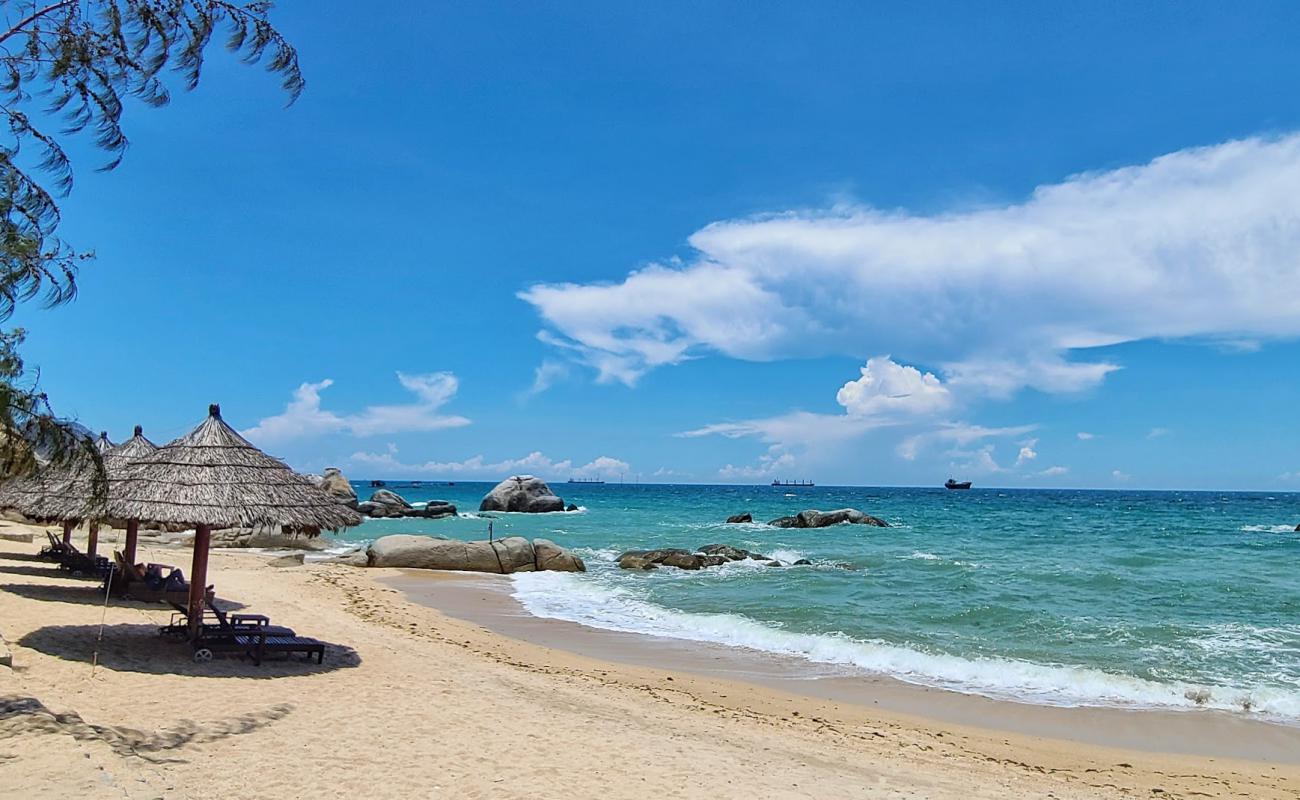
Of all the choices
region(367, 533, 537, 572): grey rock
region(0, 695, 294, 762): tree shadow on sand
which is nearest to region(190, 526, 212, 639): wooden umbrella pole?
region(0, 695, 294, 762): tree shadow on sand

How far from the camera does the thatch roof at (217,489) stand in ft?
35.2

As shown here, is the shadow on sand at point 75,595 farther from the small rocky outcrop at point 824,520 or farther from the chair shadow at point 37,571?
the small rocky outcrop at point 824,520

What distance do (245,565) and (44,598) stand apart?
9449 mm

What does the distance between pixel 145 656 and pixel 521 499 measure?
58.4m

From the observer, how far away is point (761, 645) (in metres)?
15.8

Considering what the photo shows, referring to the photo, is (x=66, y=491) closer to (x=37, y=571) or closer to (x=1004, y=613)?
(x=37, y=571)

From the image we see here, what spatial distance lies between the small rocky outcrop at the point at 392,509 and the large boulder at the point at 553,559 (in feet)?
111

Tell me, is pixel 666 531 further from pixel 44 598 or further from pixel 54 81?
pixel 54 81

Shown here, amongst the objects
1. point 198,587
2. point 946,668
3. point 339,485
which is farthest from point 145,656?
point 339,485

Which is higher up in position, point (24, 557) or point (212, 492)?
point (212, 492)

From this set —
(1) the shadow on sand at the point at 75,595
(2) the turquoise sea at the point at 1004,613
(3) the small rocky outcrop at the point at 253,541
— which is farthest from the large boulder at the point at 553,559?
(1) the shadow on sand at the point at 75,595

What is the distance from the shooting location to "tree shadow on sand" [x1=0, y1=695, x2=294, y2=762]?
666cm

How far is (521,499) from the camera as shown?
6888 centimetres

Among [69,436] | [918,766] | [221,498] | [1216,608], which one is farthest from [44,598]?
[1216,608]
